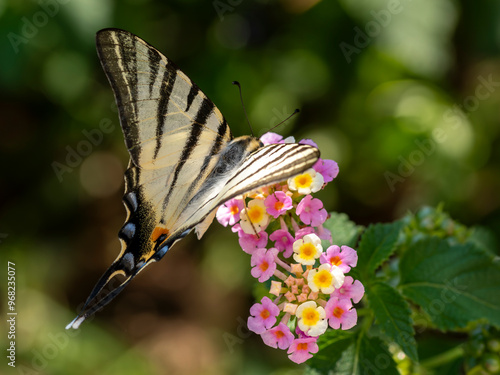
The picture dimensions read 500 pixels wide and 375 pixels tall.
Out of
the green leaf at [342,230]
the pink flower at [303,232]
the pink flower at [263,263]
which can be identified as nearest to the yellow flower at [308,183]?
the pink flower at [303,232]

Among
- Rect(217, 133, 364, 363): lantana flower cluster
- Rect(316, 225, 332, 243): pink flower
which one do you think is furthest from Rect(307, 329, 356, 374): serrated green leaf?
Rect(316, 225, 332, 243): pink flower

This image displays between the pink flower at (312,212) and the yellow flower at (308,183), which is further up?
the yellow flower at (308,183)

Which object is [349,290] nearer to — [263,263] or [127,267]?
[263,263]

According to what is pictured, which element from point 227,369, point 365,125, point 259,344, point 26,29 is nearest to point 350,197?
point 365,125

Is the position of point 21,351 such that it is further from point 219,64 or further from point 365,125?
point 365,125

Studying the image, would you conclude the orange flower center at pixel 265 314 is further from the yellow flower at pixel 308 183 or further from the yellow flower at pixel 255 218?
the yellow flower at pixel 308 183

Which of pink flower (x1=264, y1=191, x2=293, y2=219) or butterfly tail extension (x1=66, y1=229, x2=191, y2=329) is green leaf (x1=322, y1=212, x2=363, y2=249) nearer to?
pink flower (x1=264, y1=191, x2=293, y2=219)
